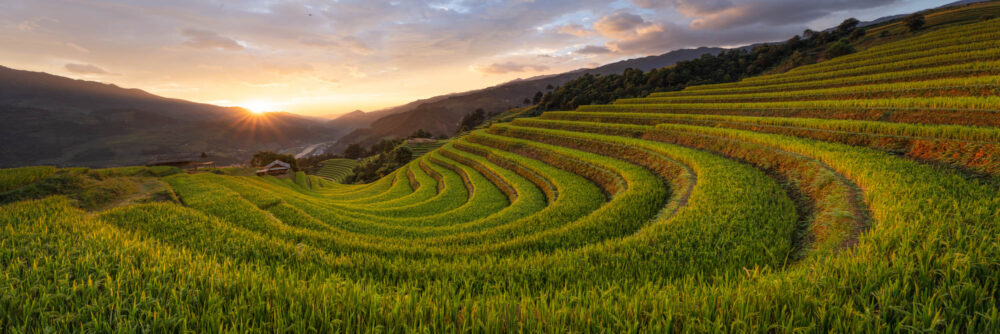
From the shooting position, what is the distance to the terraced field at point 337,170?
67.9 m

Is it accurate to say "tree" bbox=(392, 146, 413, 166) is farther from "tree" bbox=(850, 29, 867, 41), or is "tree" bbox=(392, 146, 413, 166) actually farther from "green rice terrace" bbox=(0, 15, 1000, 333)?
"tree" bbox=(850, 29, 867, 41)

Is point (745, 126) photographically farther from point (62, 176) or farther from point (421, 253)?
point (62, 176)

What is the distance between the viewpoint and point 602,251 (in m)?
4.30

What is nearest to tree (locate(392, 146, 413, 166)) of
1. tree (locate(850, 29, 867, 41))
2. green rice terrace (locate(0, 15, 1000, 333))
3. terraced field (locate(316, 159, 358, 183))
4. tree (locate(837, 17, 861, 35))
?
terraced field (locate(316, 159, 358, 183))

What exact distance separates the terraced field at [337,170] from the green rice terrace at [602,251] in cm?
5761

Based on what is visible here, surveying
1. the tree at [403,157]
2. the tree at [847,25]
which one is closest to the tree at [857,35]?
the tree at [847,25]

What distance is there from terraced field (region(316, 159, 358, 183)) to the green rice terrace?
189 feet

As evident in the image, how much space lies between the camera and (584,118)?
2878cm

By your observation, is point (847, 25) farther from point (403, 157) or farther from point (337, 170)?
point (337, 170)

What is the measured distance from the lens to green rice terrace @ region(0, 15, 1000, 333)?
78.7 inches

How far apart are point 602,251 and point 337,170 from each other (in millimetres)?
81303

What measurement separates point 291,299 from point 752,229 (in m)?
6.06

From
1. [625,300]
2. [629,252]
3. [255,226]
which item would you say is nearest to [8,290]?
[625,300]

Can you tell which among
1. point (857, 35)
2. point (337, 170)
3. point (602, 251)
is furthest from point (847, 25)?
point (337, 170)
